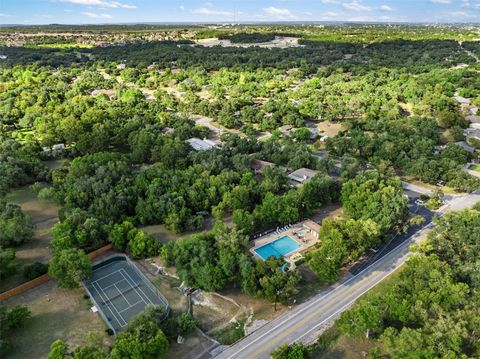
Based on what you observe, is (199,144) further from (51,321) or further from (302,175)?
(51,321)

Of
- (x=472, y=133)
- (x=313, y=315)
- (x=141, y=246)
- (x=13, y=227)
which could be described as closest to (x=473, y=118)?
(x=472, y=133)

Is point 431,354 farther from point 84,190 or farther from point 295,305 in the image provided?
point 84,190

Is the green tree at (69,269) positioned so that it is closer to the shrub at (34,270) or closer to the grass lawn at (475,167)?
the shrub at (34,270)

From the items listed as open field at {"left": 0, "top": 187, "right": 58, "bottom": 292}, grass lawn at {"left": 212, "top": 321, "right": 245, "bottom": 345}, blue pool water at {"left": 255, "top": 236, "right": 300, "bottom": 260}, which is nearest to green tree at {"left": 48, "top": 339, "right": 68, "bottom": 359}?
grass lawn at {"left": 212, "top": 321, "right": 245, "bottom": 345}

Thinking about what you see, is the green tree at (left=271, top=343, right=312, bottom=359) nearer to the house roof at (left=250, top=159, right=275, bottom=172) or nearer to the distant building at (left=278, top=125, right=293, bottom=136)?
the house roof at (left=250, top=159, right=275, bottom=172)

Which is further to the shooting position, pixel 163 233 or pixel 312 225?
pixel 163 233

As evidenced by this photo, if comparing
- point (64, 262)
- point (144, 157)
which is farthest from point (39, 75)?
point (64, 262)
